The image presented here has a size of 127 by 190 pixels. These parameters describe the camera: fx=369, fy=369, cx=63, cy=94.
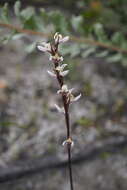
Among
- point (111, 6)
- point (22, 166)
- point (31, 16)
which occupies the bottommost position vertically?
point (22, 166)

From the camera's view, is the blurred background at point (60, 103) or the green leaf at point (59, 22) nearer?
the blurred background at point (60, 103)

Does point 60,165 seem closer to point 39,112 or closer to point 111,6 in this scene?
point 39,112

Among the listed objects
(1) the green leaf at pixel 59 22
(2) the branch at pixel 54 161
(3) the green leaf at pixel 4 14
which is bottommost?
(2) the branch at pixel 54 161

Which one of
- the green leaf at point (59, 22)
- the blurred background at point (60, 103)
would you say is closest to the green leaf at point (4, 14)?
the blurred background at point (60, 103)


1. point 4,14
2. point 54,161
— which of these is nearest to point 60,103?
point 54,161

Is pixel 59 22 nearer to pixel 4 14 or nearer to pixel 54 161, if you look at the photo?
pixel 4 14

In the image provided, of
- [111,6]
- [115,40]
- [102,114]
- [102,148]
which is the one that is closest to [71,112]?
[102,114]

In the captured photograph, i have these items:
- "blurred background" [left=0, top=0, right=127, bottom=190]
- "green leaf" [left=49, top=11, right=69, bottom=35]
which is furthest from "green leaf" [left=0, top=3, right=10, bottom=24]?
"green leaf" [left=49, top=11, right=69, bottom=35]

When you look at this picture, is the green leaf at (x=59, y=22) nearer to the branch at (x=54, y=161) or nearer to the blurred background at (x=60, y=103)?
the blurred background at (x=60, y=103)
